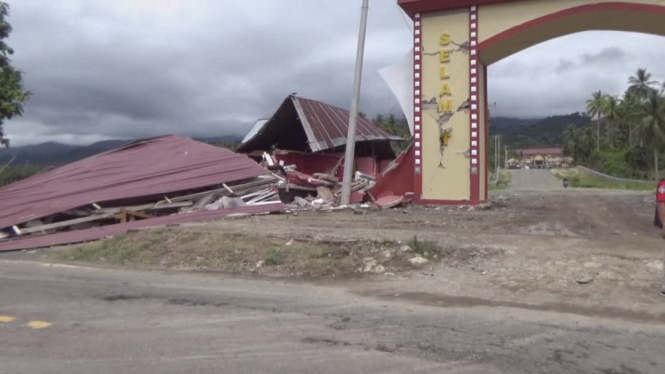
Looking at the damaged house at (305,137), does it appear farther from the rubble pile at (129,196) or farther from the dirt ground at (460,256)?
the dirt ground at (460,256)

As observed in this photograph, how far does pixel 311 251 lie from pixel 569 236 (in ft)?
17.3

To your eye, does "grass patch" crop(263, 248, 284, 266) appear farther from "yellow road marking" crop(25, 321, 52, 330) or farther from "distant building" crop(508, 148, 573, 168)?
"distant building" crop(508, 148, 573, 168)

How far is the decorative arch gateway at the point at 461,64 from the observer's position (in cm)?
2003

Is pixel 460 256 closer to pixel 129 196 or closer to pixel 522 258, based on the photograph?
pixel 522 258

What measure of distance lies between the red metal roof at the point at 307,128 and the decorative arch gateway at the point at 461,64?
747 cm

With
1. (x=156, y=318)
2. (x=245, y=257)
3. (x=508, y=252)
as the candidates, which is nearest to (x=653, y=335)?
(x=508, y=252)

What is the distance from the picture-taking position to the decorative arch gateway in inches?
789

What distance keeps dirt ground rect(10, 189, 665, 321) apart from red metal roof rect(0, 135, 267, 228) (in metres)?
3.10

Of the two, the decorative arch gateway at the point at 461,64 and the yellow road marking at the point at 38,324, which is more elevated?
the decorative arch gateway at the point at 461,64

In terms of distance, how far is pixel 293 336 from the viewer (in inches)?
245

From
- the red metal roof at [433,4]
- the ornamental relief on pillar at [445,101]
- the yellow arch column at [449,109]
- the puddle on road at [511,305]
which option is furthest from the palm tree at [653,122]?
the puddle on road at [511,305]

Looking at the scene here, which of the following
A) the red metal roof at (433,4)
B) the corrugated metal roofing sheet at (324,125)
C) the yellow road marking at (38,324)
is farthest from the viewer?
the corrugated metal roofing sheet at (324,125)

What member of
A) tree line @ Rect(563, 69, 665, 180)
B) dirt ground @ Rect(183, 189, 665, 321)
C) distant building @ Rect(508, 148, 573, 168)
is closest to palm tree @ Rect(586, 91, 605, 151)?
tree line @ Rect(563, 69, 665, 180)

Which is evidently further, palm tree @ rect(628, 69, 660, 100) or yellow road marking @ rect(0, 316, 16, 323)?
palm tree @ rect(628, 69, 660, 100)
